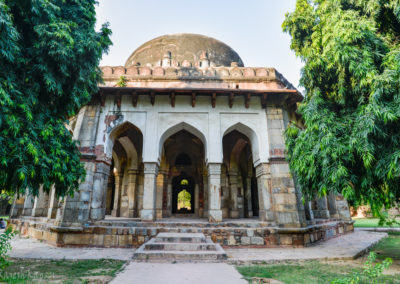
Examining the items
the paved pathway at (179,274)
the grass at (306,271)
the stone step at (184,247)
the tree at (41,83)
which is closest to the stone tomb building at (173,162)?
the grass at (306,271)

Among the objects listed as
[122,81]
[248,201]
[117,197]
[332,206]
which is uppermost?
[122,81]

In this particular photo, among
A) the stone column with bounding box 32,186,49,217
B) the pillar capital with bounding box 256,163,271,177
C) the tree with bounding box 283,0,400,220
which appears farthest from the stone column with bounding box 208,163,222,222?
the stone column with bounding box 32,186,49,217

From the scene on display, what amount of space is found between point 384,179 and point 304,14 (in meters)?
4.95

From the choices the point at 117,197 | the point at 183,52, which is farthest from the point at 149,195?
the point at 183,52

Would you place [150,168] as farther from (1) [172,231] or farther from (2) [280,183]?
(2) [280,183]

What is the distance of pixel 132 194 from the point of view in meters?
11.5

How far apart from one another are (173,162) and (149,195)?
14.9 ft

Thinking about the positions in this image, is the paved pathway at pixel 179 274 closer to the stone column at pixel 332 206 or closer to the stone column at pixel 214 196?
the stone column at pixel 214 196

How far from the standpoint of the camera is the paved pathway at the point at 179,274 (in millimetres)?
3107

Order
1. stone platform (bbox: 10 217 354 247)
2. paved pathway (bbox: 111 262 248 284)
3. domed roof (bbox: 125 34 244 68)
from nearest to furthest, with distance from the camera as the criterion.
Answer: paved pathway (bbox: 111 262 248 284) < stone platform (bbox: 10 217 354 247) < domed roof (bbox: 125 34 244 68)

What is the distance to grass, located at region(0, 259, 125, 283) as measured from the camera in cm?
402

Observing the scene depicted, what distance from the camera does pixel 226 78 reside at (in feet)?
32.6

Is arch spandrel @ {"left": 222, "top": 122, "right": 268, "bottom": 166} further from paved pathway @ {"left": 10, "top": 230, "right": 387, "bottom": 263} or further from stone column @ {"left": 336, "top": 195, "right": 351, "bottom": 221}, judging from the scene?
stone column @ {"left": 336, "top": 195, "right": 351, "bottom": 221}

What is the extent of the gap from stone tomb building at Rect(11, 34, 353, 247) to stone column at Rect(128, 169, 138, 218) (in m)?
0.05
